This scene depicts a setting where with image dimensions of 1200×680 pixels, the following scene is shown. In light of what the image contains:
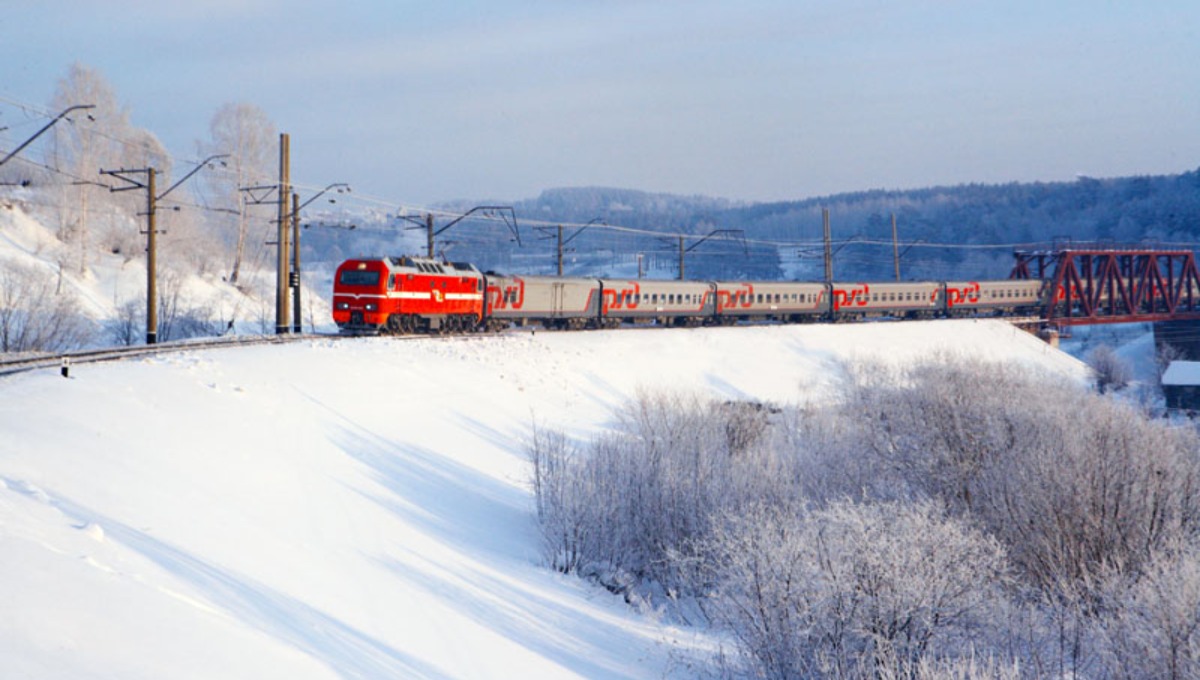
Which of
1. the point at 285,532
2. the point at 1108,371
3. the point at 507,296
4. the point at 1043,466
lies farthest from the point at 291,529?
the point at 1108,371

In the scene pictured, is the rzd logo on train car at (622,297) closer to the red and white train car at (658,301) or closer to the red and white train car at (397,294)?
the red and white train car at (658,301)

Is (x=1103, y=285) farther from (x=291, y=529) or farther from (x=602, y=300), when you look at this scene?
(x=291, y=529)

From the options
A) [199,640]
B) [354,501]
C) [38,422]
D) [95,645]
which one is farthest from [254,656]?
Answer: [354,501]

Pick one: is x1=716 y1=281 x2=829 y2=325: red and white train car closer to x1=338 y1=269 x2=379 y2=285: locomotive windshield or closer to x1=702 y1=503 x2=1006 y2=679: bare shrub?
x1=338 y1=269 x2=379 y2=285: locomotive windshield

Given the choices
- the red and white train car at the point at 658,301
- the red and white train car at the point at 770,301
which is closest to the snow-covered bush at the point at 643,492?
the red and white train car at the point at 658,301

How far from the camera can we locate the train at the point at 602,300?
3388cm

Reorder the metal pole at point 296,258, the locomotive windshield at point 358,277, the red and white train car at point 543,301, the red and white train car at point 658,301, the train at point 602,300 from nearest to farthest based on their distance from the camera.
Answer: the locomotive windshield at point 358,277 < the train at point 602,300 < the metal pole at point 296,258 < the red and white train car at point 543,301 < the red and white train car at point 658,301

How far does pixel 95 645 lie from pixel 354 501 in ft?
33.7

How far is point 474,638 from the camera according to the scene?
45.5ft

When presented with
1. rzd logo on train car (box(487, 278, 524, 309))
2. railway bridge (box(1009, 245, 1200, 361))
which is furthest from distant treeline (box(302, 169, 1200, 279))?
rzd logo on train car (box(487, 278, 524, 309))

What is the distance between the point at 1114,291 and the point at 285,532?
266 feet

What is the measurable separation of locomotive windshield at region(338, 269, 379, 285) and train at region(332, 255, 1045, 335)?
4 cm

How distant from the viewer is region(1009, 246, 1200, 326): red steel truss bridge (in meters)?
71.6

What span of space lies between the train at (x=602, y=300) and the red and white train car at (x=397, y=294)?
0.12ft
